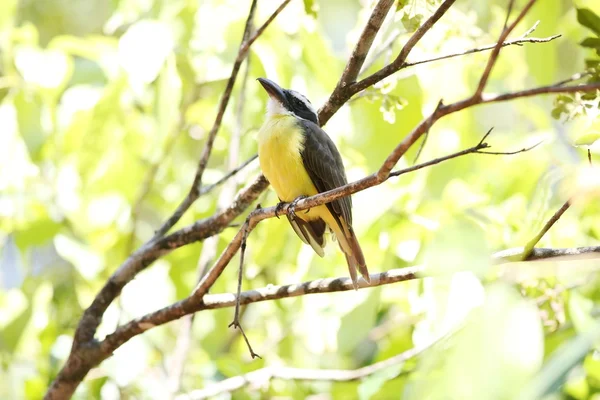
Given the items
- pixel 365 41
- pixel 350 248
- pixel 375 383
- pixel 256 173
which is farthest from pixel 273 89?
pixel 375 383

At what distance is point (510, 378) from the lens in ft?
3.06

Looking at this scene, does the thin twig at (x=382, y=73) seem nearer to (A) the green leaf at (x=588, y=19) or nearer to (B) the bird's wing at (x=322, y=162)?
(A) the green leaf at (x=588, y=19)

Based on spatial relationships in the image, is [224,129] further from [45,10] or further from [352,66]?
[45,10]

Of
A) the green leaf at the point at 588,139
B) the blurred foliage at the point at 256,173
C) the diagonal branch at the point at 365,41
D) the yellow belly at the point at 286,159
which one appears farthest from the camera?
the yellow belly at the point at 286,159

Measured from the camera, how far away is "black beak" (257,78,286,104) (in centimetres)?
351

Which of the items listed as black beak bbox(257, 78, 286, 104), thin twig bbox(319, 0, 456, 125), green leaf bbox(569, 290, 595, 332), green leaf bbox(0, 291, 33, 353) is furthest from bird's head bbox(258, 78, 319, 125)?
green leaf bbox(0, 291, 33, 353)

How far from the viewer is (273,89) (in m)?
3.63

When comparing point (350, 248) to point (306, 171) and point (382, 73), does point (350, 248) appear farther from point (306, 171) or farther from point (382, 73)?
point (382, 73)

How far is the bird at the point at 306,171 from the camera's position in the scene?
3.39m

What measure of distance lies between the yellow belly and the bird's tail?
0.15 metres

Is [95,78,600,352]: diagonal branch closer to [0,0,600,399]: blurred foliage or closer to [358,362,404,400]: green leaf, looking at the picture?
[0,0,600,399]: blurred foliage

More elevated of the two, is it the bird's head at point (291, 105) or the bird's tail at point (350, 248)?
the bird's head at point (291, 105)

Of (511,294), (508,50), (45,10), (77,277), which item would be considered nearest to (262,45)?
(508,50)

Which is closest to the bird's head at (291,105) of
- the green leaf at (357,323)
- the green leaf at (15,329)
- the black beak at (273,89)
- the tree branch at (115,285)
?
the black beak at (273,89)
